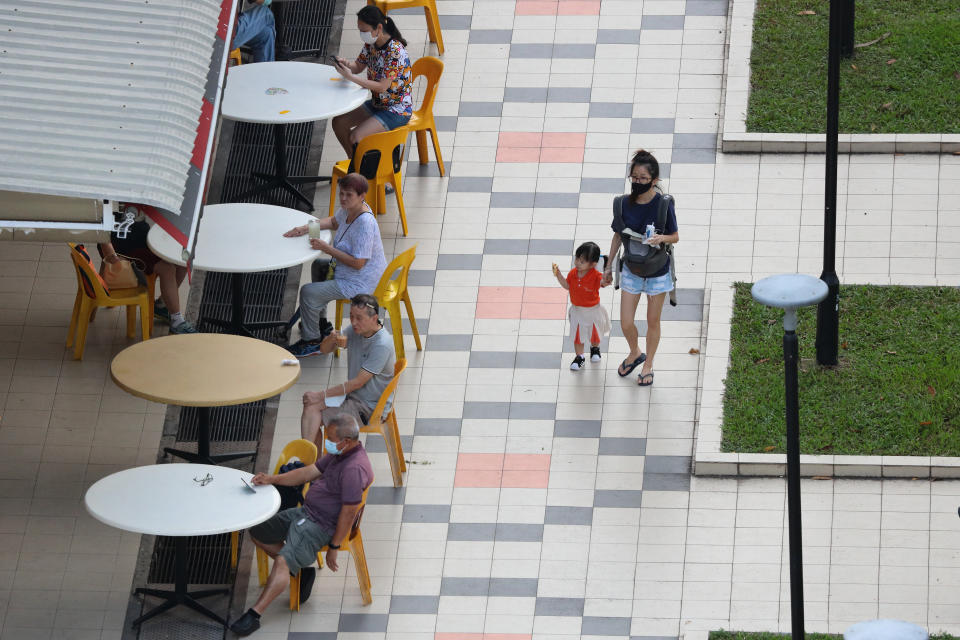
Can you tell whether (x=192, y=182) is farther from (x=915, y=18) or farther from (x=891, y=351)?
(x=915, y=18)

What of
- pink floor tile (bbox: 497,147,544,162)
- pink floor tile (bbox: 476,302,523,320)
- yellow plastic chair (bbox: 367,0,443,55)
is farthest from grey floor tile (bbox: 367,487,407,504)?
yellow plastic chair (bbox: 367,0,443,55)

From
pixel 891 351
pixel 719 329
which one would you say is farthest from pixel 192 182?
pixel 891 351

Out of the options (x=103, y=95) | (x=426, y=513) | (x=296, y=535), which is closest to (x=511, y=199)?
(x=426, y=513)

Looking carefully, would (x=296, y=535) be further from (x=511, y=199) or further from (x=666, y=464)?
(x=511, y=199)

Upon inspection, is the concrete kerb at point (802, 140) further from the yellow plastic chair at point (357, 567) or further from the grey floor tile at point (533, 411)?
the yellow plastic chair at point (357, 567)

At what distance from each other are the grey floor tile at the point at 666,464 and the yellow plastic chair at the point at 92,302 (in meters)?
3.94

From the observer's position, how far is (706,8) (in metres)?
16.2

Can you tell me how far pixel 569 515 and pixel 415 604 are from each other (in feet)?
4.23

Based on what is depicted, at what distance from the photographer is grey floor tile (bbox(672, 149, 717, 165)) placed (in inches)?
571

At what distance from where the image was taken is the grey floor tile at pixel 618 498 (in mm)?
11688

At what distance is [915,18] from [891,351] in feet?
14.8

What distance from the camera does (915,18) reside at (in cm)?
1570

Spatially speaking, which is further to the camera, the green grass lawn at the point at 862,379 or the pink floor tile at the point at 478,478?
the pink floor tile at the point at 478,478

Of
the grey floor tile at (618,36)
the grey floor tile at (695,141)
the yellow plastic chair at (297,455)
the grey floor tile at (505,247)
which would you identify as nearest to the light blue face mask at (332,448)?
the yellow plastic chair at (297,455)
